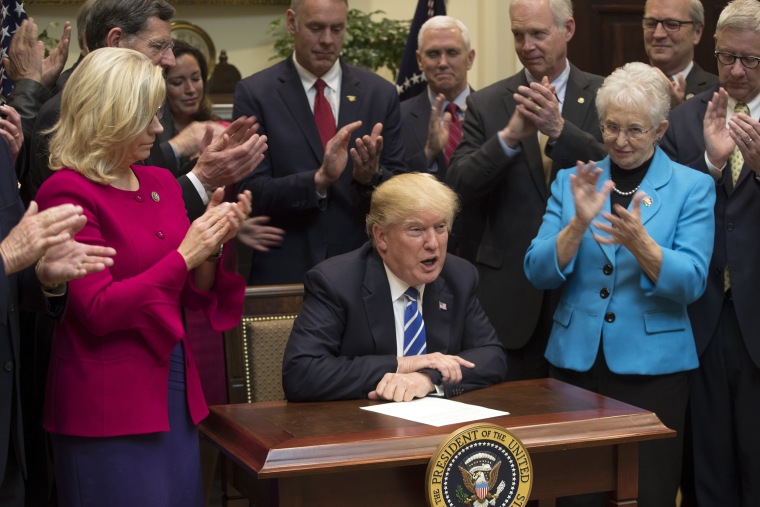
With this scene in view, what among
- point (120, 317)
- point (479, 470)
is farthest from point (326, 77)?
point (479, 470)

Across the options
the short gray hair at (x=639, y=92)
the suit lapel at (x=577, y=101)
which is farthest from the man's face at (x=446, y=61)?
the short gray hair at (x=639, y=92)

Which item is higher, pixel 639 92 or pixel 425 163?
→ pixel 639 92

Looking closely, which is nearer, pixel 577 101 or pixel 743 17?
pixel 743 17

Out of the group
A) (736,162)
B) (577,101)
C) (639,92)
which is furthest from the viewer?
(577,101)

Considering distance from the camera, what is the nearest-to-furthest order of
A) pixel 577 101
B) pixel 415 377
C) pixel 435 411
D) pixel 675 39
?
pixel 435 411, pixel 415 377, pixel 577 101, pixel 675 39

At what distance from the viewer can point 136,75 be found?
2.79 meters

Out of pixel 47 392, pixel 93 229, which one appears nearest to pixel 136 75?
pixel 93 229

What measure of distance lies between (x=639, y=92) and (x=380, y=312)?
45.6 inches


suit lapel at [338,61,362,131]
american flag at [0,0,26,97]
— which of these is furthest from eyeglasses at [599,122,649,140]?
american flag at [0,0,26,97]

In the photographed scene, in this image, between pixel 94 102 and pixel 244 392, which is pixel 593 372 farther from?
pixel 94 102

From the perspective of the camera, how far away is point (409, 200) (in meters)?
3.25

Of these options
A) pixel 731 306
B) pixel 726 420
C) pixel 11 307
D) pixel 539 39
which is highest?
pixel 539 39

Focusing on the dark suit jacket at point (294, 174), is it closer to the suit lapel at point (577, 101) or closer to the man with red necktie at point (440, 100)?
the man with red necktie at point (440, 100)

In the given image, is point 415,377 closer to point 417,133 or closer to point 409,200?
point 409,200
